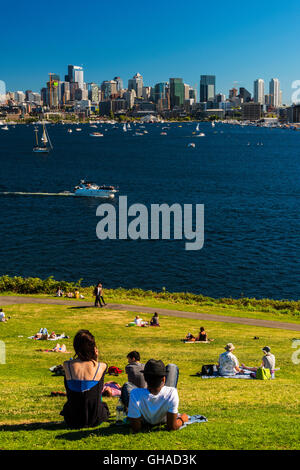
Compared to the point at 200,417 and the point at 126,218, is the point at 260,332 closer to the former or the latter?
the point at 200,417

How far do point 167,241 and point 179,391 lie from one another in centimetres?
4487

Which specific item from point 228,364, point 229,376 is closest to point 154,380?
point 228,364

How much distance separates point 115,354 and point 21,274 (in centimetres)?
2901

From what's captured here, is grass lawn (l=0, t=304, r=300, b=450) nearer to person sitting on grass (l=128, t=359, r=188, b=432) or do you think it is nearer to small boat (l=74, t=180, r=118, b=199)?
person sitting on grass (l=128, t=359, r=188, b=432)

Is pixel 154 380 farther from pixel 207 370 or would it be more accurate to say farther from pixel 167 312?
pixel 167 312

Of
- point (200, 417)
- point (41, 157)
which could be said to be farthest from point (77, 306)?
point (41, 157)

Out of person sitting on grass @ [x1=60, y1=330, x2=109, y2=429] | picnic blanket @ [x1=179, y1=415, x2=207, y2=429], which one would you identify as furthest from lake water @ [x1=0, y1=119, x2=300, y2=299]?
person sitting on grass @ [x1=60, y1=330, x2=109, y2=429]

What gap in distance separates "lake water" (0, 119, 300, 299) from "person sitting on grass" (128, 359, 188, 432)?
32.2 meters

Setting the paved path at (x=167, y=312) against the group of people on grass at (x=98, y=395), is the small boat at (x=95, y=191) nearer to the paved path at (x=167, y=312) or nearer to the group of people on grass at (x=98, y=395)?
the paved path at (x=167, y=312)

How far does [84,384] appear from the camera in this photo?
8891 mm

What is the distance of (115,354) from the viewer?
18391 millimetres

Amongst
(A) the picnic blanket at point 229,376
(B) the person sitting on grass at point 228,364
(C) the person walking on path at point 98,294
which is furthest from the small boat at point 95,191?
(B) the person sitting on grass at point 228,364

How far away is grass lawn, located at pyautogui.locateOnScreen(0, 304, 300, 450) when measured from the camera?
8617 millimetres

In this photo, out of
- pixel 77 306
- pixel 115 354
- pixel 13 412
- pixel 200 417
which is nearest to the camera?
pixel 200 417
